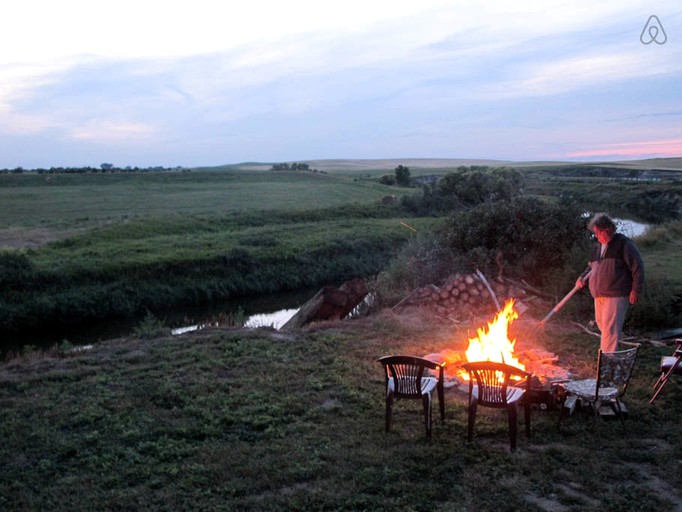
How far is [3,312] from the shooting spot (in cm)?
2203

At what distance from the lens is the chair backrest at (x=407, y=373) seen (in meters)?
7.32

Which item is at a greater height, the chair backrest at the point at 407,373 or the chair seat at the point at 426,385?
the chair backrest at the point at 407,373

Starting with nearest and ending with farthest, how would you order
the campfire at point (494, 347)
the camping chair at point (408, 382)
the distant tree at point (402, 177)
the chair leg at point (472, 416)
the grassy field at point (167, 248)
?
the chair leg at point (472, 416)
the camping chair at point (408, 382)
the campfire at point (494, 347)
the grassy field at point (167, 248)
the distant tree at point (402, 177)

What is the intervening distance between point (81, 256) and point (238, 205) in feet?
77.8

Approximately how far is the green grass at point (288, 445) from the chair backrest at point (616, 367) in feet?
1.78

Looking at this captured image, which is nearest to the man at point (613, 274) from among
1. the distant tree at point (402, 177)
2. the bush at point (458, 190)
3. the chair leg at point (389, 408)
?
the chair leg at point (389, 408)

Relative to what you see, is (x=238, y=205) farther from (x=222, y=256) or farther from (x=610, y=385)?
(x=610, y=385)

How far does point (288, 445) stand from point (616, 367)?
391 cm

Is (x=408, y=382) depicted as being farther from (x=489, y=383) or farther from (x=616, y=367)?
(x=616, y=367)

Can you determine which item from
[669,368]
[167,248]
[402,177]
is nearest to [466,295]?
[669,368]

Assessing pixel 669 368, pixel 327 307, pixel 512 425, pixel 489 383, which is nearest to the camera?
pixel 512 425

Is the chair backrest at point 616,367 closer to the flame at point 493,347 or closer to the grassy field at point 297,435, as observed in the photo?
the grassy field at point 297,435

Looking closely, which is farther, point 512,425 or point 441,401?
point 441,401

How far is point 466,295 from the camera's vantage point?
14.4 meters
